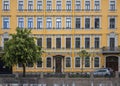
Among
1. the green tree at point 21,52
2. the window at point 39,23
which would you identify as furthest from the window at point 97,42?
the green tree at point 21,52

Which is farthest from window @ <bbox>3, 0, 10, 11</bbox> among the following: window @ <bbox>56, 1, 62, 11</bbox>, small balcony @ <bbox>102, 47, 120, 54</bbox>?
small balcony @ <bbox>102, 47, 120, 54</bbox>

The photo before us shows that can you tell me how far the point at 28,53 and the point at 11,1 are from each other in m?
16.2

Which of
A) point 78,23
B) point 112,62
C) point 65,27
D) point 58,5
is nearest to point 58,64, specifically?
point 65,27

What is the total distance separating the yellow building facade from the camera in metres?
80.3

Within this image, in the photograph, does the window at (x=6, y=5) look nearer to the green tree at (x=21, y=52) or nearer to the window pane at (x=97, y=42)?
the green tree at (x=21, y=52)

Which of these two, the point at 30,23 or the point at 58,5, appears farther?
the point at 58,5

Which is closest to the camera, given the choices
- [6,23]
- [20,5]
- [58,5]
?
[6,23]

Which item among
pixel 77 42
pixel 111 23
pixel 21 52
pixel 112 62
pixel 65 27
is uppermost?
pixel 111 23

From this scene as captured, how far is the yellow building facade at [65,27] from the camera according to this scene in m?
80.3

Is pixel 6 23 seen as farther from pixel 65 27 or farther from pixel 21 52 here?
pixel 21 52

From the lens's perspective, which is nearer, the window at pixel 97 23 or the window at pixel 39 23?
the window at pixel 97 23

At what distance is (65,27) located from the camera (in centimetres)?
8081

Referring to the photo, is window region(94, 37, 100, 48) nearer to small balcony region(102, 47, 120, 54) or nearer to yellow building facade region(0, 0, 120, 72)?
yellow building facade region(0, 0, 120, 72)

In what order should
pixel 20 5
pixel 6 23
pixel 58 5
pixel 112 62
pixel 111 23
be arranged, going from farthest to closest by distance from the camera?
1. pixel 58 5
2. pixel 20 5
3. pixel 6 23
4. pixel 111 23
5. pixel 112 62
